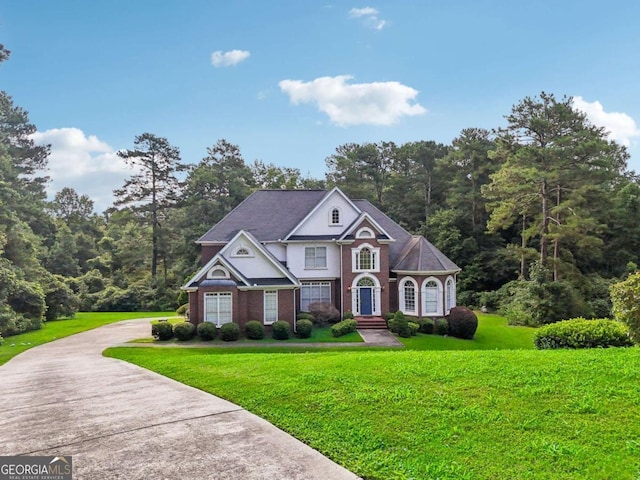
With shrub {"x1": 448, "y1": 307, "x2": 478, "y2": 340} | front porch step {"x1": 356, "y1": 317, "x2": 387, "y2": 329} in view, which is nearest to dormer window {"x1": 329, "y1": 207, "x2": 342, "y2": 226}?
front porch step {"x1": 356, "y1": 317, "x2": 387, "y2": 329}

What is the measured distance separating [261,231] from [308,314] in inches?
244

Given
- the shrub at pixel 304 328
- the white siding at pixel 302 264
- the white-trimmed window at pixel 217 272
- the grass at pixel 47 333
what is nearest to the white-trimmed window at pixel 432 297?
the white siding at pixel 302 264

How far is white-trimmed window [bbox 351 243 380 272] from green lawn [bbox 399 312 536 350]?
4.87 m

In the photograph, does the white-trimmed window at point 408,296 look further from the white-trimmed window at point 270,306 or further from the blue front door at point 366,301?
the white-trimmed window at point 270,306

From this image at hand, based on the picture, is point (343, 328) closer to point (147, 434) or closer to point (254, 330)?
point (254, 330)

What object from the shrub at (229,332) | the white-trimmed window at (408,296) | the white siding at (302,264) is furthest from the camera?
the white siding at (302,264)

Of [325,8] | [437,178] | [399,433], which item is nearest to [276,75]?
[325,8]

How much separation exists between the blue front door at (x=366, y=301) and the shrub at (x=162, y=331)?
1083 centimetres

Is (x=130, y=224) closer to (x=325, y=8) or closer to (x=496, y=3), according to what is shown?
(x=325, y=8)

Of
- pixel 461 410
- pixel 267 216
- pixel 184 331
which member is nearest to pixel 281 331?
pixel 184 331

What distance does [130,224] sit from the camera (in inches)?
2050

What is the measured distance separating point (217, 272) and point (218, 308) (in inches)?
72.9

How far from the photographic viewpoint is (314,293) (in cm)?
2706

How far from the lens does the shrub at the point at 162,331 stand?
21.9 metres
